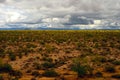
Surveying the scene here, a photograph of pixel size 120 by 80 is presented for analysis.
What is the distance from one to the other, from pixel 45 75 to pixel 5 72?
2777mm

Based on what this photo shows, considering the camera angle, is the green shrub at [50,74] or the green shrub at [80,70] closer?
the green shrub at [80,70]

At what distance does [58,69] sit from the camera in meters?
18.2

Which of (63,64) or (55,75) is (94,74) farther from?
(63,64)

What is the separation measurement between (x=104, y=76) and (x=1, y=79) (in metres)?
5.87

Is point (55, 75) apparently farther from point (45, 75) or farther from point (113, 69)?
point (113, 69)

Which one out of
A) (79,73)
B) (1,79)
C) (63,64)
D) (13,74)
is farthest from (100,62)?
(1,79)

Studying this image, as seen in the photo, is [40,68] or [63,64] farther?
[63,64]

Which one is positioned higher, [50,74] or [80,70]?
[80,70]

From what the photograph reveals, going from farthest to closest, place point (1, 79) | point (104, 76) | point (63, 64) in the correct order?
point (63, 64), point (104, 76), point (1, 79)

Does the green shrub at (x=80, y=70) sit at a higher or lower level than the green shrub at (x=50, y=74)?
higher

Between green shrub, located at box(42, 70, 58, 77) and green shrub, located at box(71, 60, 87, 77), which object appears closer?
green shrub, located at box(71, 60, 87, 77)

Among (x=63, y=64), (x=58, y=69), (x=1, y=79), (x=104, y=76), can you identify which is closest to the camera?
(x=1, y=79)

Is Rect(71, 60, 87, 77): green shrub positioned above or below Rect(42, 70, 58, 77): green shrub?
above

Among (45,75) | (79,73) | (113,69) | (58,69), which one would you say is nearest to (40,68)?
(58,69)
